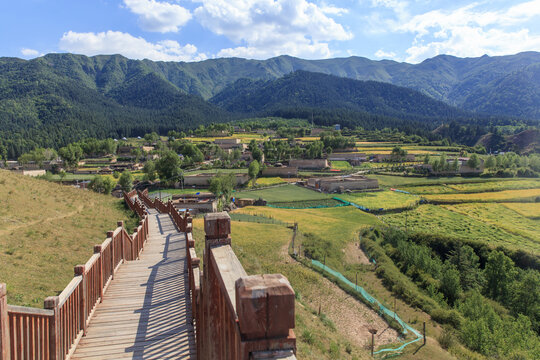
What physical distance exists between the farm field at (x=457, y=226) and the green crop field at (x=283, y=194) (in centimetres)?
1451

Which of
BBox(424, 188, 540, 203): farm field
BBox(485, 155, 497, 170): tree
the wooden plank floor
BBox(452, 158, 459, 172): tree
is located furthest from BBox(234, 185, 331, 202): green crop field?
the wooden plank floor

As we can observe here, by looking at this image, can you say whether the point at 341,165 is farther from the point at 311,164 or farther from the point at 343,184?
the point at 343,184

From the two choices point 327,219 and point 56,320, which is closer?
point 56,320

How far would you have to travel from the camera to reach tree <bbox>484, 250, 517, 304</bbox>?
1150 inches

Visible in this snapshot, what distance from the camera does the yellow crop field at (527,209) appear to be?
52.4 meters

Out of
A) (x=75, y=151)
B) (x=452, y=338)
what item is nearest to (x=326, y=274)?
(x=452, y=338)

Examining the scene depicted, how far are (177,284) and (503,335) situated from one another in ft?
69.4

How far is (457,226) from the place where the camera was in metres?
46.0

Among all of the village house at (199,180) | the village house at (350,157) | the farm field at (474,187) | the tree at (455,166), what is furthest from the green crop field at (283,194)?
the tree at (455,166)

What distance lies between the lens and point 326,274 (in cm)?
2514

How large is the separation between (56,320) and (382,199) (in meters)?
59.7

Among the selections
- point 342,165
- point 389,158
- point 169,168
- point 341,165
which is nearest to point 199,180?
point 169,168

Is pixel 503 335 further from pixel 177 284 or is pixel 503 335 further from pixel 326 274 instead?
pixel 177 284

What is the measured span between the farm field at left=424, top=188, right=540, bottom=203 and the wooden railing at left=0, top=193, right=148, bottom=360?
2461 inches
